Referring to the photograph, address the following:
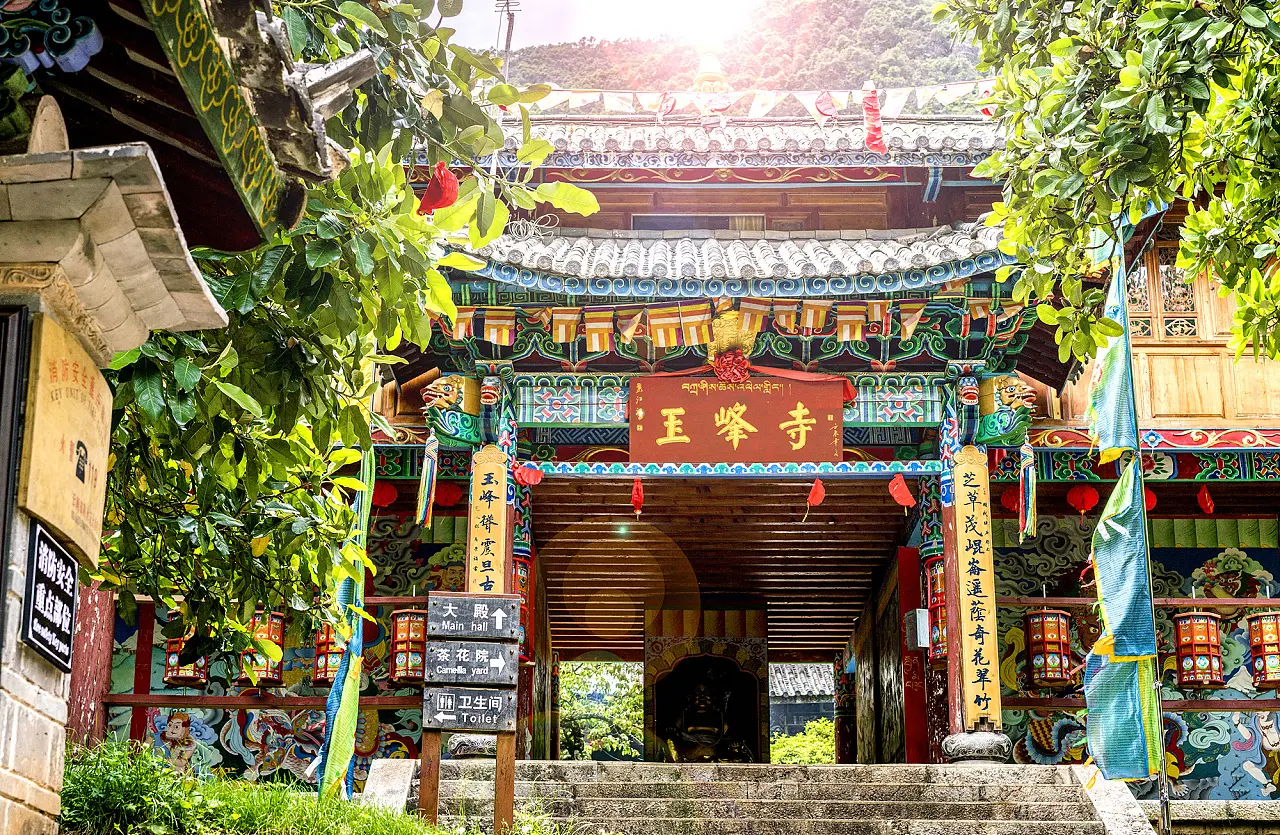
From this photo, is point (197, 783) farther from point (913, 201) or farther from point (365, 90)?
point (913, 201)

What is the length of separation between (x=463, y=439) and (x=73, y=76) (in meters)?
6.96

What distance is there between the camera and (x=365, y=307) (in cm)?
474

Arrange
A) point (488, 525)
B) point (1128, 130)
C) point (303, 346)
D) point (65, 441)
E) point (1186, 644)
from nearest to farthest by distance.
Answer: point (65, 441)
point (1128, 130)
point (303, 346)
point (488, 525)
point (1186, 644)

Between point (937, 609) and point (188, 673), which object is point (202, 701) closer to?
point (188, 673)

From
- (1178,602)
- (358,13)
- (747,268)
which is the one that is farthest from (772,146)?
(358,13)

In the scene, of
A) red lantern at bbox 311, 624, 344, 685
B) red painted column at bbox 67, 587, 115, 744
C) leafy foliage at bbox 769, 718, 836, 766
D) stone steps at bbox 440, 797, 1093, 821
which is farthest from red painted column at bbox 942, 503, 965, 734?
leafy foliage at bbox 769, 718, 836, 766

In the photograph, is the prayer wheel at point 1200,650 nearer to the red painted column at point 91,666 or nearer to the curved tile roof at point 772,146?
the curved tile roof at point 772,146

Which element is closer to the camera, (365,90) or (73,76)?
(73,76)

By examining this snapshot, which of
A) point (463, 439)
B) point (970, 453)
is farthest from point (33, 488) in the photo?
point (970, 453)

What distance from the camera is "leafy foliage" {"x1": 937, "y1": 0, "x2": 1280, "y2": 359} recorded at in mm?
4621

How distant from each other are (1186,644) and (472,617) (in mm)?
6228

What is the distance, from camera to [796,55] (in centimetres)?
3631

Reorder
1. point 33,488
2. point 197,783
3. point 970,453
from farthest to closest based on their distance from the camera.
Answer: point 970,453
point 197,783
point 33,488

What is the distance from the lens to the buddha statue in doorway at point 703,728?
55.5ft
